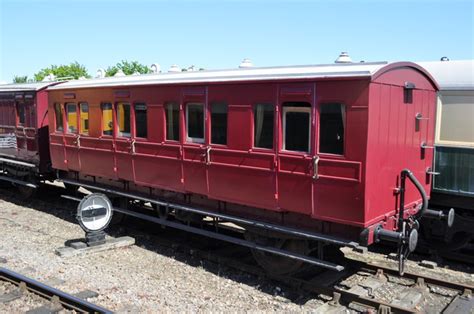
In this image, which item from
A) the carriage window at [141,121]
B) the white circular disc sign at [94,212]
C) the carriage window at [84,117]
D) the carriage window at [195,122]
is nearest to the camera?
the carriage window at [195,122]

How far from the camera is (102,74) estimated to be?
45.1 ft

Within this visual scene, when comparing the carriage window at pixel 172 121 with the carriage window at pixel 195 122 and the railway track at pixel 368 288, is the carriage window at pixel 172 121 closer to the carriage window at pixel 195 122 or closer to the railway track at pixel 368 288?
the carriage window at pixel 195 122

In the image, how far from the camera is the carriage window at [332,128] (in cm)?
670

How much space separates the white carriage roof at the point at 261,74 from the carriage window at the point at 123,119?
18.3 inches

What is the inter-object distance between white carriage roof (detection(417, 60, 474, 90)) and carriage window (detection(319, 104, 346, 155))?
3639 mm

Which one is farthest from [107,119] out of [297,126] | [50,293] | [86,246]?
[297,126]

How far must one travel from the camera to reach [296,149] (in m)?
7.22

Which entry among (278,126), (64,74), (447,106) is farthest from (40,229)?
(64,74)

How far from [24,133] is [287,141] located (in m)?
9.66

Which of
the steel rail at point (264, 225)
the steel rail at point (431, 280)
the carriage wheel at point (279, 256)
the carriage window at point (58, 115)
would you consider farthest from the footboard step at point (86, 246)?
the steel rail at point (431, 280)

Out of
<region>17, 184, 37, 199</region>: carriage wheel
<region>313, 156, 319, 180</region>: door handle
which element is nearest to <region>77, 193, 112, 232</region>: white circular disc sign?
<region>313, 156, 319, 180</region>: door handle

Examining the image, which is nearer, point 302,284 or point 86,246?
point 302,284

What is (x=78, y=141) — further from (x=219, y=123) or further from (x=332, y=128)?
(x=332, y=128)

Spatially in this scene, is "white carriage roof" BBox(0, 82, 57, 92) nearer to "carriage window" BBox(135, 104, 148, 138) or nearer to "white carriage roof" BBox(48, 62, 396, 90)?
"white carriage roof" BBox(48, 62, 396, 90)
